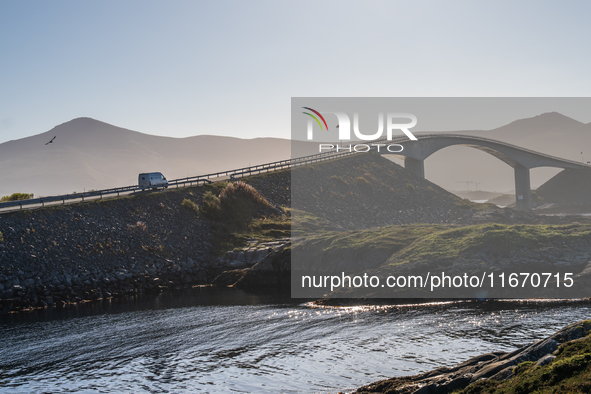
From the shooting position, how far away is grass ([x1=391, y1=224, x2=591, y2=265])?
36.4 m

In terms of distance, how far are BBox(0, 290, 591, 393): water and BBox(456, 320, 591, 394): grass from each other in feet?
21.4

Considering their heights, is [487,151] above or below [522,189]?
above

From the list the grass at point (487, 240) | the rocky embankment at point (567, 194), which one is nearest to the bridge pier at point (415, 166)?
the rocky embankment at point (567, 194)

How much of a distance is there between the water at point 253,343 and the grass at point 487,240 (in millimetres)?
7454

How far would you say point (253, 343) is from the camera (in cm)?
2359

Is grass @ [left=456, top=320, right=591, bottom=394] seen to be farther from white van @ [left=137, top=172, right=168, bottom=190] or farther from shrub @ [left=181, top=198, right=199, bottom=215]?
white van @ [left=137, top=172, right=168, bottom=190]

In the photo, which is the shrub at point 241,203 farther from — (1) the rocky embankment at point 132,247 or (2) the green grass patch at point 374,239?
(2) the green grass patch at point 374,239

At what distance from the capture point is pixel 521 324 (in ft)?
77.8

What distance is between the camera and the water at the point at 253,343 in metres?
18.4

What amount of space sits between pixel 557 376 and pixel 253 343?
1596 centimetres

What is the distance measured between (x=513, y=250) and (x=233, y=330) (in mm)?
22461

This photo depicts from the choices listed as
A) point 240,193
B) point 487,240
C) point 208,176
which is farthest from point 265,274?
point 208,176

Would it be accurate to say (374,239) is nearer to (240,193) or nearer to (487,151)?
(240,193)

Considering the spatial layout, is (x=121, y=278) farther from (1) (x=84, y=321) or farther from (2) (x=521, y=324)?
(2) (x=521, y=324)
